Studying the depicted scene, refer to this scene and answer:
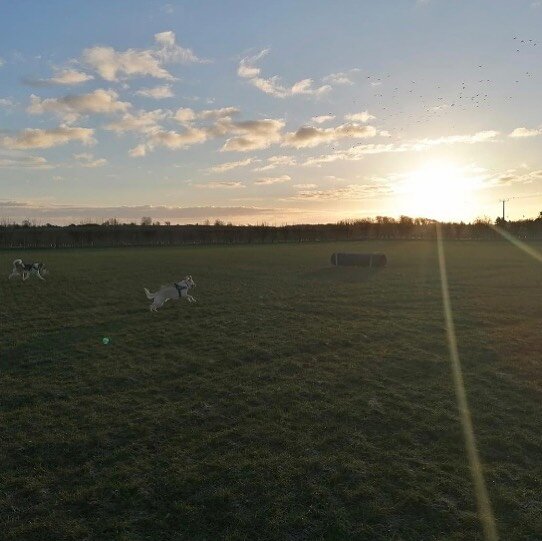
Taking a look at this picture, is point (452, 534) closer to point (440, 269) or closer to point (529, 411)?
point (529, 411)

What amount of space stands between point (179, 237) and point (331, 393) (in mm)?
86088

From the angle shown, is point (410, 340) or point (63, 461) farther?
point (410, 340)

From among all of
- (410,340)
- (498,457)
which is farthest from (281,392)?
(410,340)

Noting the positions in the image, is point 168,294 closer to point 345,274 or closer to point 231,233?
point 345,274

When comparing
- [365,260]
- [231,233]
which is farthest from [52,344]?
[231,233]

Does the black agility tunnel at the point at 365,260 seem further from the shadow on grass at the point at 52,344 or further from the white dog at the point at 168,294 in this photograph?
the shadow on grass at the point at 52,344

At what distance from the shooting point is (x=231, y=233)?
3733 inches

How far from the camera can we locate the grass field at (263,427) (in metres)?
4.77

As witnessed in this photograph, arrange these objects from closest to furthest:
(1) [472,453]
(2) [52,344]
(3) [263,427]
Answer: (1) [472,453] < (3) [263,427] < (2) [52,344]

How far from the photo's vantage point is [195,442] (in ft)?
20.8

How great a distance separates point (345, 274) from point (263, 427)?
70.9 feet

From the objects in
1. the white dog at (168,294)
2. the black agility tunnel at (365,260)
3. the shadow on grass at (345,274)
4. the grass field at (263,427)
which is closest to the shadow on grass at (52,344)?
the grass field at (263,427)

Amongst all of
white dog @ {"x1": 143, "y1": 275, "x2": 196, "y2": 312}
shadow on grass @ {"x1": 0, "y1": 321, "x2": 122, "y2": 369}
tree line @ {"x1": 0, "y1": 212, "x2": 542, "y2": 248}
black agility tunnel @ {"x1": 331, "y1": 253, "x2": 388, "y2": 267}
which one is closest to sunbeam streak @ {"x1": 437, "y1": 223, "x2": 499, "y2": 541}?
shadow on grass @ {"x1": 0, "y1": 321, "x2": 122, "y2": 369}

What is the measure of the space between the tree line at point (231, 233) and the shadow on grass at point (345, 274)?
57787mm
